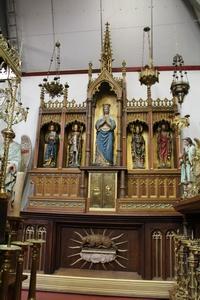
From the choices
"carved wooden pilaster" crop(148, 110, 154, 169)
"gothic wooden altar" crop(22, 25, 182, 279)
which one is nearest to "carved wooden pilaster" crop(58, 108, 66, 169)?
"gothic wooden altar" crop(22, 25, 182, 279)

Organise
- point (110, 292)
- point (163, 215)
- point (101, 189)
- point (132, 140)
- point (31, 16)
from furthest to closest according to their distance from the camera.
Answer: point (31, 16), point (132, 140), point (101, 189), point (163, 215), point (110, 292)

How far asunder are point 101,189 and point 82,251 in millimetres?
1415

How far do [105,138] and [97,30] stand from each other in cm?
343

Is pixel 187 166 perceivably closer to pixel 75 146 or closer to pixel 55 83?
pixel 75 146

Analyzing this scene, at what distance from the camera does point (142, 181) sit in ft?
23.1

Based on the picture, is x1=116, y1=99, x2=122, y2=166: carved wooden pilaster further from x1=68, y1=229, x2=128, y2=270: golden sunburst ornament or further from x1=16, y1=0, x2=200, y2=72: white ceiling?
x1=16, y1=0, x2=200, y2=72: white ceiling

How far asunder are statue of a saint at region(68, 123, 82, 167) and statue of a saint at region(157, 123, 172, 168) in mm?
1935

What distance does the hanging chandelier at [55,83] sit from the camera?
777 cm

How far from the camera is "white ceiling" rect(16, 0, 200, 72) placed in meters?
8.49

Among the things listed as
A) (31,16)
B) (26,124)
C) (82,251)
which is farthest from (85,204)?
(31,16)

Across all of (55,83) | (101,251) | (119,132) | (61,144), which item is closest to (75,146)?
(61,144)

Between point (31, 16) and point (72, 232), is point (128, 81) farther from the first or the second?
point (72, 232)

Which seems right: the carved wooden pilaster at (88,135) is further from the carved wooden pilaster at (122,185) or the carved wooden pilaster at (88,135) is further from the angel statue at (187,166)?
the angel statue at (187,166)

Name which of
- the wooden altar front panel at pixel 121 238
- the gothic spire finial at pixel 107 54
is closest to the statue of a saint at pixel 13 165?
the wooden altar front panel at pixel 121 238
